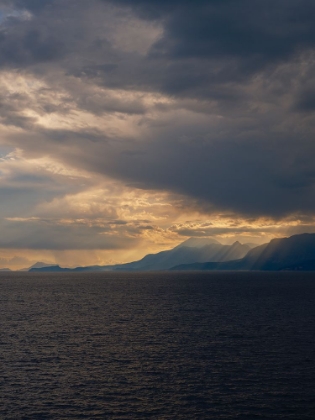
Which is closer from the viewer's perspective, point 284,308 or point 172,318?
point 172,318

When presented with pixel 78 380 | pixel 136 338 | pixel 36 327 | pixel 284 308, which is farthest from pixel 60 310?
pixel 78 380

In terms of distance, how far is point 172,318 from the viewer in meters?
115

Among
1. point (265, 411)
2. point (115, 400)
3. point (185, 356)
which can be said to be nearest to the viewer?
point (265, 411)

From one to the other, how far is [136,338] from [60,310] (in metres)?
60.1

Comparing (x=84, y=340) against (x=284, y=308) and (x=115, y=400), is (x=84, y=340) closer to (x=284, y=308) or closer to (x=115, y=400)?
(x=115, y=400)

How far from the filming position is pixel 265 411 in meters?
45.7

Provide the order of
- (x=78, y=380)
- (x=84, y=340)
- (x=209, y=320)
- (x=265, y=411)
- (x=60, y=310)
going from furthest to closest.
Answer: (x=60, y=310) < (x=209, y=320) < (x=84, y=340) < (x=78, y=380) < (x=265, y=411)

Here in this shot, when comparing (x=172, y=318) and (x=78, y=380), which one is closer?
(x=78, y=380)

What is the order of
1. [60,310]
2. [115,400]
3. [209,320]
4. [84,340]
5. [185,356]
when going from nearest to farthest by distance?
1. [115,400]
2. [185,356]
3. [84,340]
4. [209,320]
5. [60,310]

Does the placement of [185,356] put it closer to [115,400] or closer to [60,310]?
[115,400]

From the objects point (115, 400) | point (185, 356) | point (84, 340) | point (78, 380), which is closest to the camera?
point (115, 400)

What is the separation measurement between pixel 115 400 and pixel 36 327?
181 feet

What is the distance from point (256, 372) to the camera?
195 feet

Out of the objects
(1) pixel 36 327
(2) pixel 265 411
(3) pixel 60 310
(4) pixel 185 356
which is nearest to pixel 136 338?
(4) pixel 185 356
